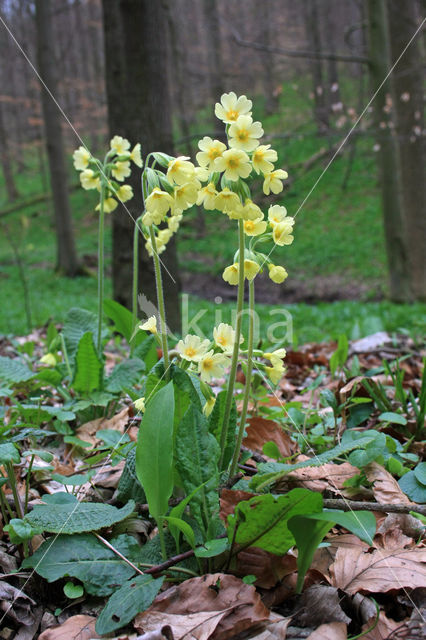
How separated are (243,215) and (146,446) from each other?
532mm

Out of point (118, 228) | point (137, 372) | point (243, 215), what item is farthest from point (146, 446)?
point (118, 228)

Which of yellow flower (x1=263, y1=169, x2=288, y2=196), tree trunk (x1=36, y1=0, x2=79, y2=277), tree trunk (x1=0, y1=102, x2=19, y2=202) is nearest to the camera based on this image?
yellow flower (x1=263, y1=169, x2=288, y2=196)

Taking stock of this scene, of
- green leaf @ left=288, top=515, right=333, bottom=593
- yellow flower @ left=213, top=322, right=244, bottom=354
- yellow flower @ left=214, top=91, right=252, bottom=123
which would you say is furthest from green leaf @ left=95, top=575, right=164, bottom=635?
yellow flower @ left=214, top=91, right=252, bottom=123

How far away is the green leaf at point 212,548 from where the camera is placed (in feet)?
3.49

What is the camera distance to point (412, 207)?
7.60 metres

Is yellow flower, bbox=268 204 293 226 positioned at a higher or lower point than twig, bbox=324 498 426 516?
higher

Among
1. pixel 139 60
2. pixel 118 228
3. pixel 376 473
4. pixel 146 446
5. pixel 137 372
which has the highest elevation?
pixel 139 60

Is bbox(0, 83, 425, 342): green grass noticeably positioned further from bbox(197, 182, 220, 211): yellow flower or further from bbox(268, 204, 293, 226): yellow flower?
bbox(197, 182, 220, 211): yellow flower

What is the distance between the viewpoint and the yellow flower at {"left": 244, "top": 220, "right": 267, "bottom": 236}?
1.23m

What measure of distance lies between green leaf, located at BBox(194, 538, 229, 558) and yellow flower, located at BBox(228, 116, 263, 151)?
84 centimetres

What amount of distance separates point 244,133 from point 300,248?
13022 millimetres

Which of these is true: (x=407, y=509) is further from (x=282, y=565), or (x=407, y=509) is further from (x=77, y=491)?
(x=77, y=491)

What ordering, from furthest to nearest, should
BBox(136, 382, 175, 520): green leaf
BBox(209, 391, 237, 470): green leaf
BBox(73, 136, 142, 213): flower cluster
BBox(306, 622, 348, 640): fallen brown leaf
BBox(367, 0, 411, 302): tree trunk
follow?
BBox(367, 0, 411, 302): tree trunk
BBox(73, 136, 142, 213): flower cluster
BBox(209, 391, 237, 470): green leaf
BBox(136, 382, 175, 520): green leaf
BBox(306, 622, 348, 640): fallen brown leaf

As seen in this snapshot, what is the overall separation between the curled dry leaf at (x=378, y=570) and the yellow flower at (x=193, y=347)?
550 mm
